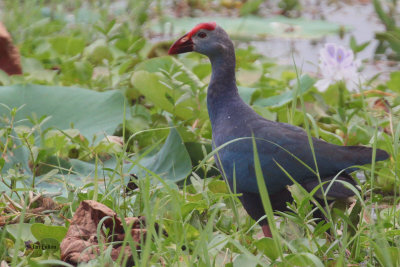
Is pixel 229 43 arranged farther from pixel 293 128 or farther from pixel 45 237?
pixel 45 237

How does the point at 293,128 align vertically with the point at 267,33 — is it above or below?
above

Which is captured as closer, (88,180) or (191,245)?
(191,245)

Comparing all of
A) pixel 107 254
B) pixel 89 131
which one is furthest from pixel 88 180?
pixel 107 254

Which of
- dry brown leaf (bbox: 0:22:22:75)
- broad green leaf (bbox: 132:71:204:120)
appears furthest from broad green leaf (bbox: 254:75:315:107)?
dry brown leaf (bbox: 0:22:22:75)

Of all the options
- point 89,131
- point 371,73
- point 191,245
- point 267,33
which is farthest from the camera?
point 267,33

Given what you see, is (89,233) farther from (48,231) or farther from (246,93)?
(246,93)

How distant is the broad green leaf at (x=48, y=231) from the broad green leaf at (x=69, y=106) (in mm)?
956

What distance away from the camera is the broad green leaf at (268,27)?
5.46 m

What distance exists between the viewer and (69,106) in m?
3.04

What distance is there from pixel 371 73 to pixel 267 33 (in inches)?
51.9

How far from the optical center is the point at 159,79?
2979 millimetres

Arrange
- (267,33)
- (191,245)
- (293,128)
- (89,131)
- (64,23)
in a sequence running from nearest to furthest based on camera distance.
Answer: (191,245)
(293,128)
(89,131)
(64,23)
(267,33)

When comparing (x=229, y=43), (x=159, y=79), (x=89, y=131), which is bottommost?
(x=89, y=131)

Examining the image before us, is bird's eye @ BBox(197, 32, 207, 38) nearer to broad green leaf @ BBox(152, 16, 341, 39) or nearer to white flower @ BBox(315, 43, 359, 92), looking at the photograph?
white flower @ BBox(315, 43, 359, 92)
